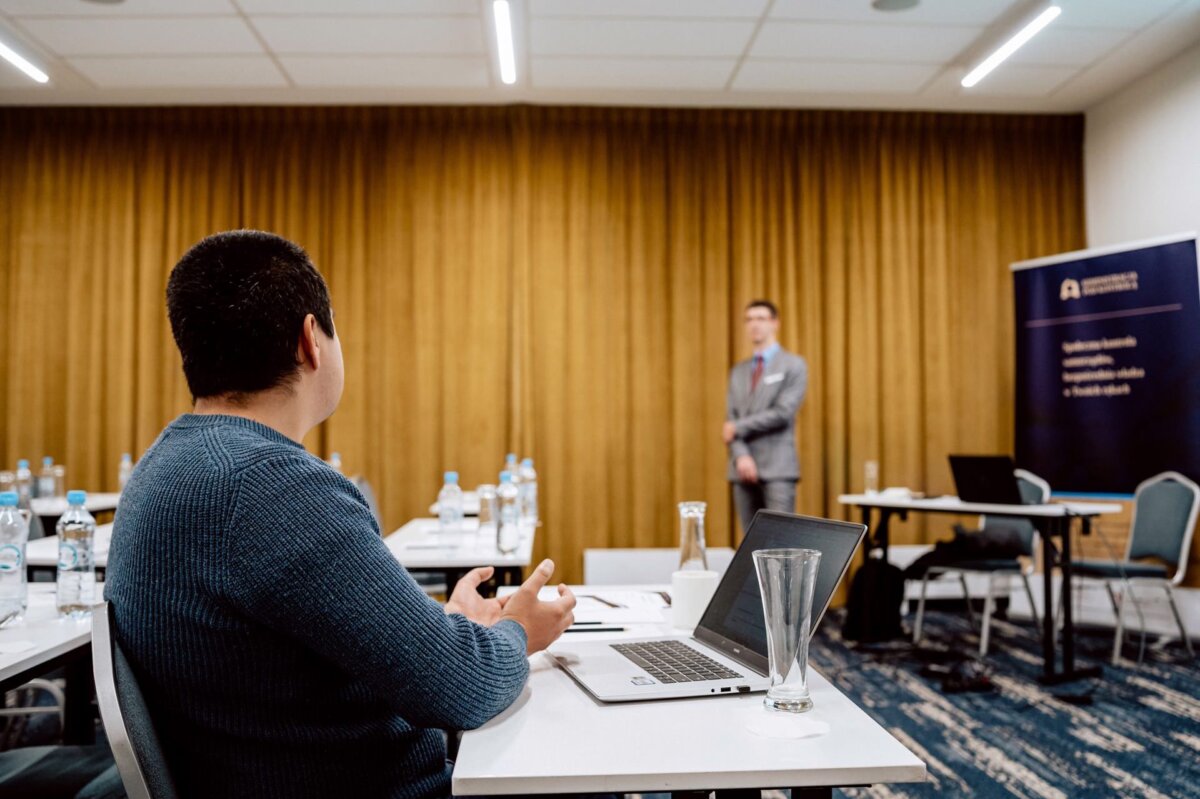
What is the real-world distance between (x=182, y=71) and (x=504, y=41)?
2011 mm

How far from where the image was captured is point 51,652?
1.48m

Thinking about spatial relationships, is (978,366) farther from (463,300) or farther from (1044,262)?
(463,300)

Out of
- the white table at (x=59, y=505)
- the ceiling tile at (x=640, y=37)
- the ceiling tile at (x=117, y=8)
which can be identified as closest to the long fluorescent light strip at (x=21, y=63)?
the ceiling tile at (x=117, y=8)

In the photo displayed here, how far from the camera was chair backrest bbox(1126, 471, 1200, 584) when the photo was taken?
4.12 metres

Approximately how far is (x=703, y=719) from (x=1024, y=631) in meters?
4.35

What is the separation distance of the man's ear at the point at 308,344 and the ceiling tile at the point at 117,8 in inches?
150

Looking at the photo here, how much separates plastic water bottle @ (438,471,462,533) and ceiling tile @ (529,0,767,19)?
2.37 m

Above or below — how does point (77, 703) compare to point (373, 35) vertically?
below

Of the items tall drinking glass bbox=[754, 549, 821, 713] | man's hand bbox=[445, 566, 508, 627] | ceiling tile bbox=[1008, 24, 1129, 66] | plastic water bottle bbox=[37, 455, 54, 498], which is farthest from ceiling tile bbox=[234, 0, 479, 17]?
tall drinking glass bbox=[754, 549, 821, 713]

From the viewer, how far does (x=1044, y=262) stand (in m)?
5.36

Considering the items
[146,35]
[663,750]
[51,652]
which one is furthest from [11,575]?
[146,35]

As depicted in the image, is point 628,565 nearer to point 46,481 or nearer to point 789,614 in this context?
point 46,481

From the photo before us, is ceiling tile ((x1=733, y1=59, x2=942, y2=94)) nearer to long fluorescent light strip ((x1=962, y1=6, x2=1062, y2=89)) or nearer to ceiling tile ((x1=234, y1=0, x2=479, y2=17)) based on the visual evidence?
long fluorescent light strip ((x1=962, y1=6, x2=1062, y2=89))

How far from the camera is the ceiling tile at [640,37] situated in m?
4.41
